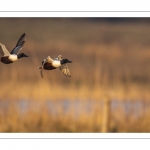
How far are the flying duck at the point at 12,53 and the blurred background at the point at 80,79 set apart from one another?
0.15 feet

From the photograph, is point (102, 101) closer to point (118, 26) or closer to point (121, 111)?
point (121, 111)

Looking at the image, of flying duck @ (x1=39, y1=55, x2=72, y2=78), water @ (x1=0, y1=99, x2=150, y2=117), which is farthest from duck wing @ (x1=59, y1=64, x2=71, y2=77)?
water @ (x1=0, y1=99, x2=150, y2=117)

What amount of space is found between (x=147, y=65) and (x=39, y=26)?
1025mm

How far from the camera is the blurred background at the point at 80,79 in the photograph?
15.1 feet

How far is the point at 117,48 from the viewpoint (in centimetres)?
466

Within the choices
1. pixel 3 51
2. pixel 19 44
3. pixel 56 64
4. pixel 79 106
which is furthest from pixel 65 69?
pixel 3 51

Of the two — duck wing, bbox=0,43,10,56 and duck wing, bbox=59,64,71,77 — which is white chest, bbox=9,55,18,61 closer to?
duck wing, bbox=0,43,10,56

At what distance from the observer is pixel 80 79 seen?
183 inches

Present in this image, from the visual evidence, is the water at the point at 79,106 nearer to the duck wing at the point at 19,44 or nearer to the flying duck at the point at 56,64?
the flying duck at the point at 56,64

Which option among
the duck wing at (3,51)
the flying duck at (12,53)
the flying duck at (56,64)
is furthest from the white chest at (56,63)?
the duck wing at (3,51)

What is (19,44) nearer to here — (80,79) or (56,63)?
(56,63)

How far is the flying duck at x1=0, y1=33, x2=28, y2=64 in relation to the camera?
451 cm
